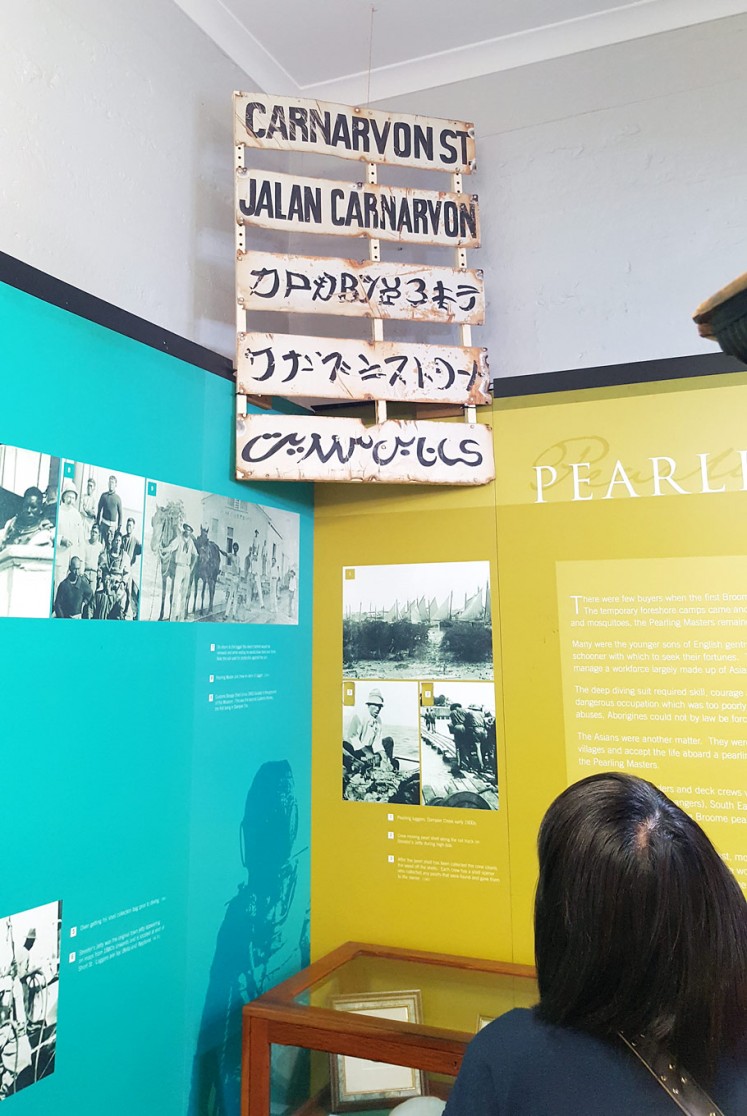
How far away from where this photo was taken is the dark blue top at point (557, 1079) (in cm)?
84

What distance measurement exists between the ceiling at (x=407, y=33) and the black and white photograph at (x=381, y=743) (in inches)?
81.9

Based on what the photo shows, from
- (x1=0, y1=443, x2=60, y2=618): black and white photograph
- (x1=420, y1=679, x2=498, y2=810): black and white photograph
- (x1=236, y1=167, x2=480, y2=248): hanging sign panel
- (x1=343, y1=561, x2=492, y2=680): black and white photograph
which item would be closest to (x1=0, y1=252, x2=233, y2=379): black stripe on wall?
(x1=0, y1=443, x2=60, y2=618): black and white photograph

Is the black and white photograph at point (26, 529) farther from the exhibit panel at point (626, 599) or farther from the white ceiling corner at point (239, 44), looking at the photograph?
the white ceiling corner at point (239, 44)

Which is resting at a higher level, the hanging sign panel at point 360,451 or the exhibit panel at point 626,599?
the hanging sign panel at point 360,451

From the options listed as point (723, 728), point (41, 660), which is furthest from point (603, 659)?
point (41, 660)

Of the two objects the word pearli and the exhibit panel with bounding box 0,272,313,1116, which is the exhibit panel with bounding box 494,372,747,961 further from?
the exhibit panel with bounding box 0,272,313,1116

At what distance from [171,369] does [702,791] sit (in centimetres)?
167

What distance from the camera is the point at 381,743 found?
230cm

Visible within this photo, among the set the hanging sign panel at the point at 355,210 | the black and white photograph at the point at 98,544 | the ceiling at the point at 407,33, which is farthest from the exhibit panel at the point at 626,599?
the ceiling at the point at 407,33

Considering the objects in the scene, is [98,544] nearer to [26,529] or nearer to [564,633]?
[26,529]

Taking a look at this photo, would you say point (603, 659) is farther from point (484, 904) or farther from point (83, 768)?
point (83, 768)

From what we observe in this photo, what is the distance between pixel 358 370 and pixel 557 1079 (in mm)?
1707

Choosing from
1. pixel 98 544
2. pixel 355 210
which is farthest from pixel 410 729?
pixel 355 210

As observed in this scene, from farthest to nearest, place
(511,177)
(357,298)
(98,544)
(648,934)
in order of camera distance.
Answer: (511,177), (357,298), (98,544), (648,934)
